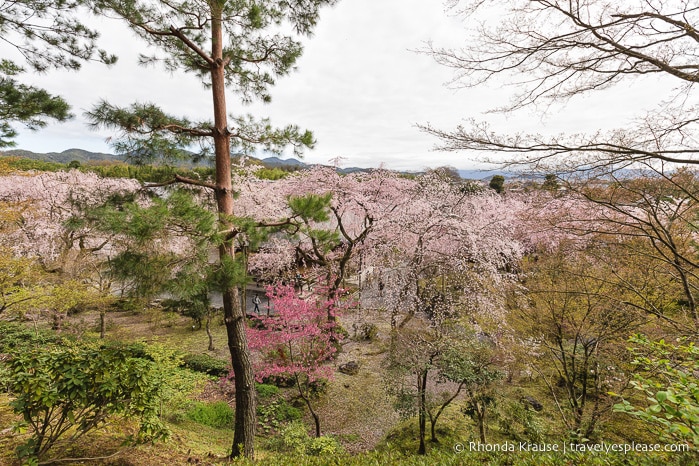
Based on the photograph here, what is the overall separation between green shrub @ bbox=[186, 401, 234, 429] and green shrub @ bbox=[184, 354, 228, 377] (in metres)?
1.83

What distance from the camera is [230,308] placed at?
15.9 ft

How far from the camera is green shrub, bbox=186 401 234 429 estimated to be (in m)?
7.08

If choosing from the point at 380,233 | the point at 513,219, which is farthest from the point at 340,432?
the point at 513,219

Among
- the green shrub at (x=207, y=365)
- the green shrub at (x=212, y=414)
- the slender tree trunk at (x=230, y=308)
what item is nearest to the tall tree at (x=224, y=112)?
the slender tree trunk at (x=230, y=308)

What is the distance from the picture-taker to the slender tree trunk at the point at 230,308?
4.86 meters

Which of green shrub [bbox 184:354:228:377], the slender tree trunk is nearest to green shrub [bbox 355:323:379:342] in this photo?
green shrub [bbox 184:354:228:377]

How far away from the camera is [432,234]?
387 inches

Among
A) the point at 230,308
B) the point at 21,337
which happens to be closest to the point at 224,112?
the point at 230,308

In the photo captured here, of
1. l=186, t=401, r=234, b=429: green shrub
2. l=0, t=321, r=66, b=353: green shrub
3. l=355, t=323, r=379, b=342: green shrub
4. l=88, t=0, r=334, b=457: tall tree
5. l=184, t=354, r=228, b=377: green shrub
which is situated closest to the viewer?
l=88, t=0, r=334, b=457: tall tree

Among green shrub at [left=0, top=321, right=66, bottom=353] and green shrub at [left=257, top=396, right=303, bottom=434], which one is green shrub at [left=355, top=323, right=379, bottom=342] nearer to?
green shrub at [left=257, top=396, right=303, bottom=434]

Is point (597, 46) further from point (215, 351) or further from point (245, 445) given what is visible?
point (215, 351)

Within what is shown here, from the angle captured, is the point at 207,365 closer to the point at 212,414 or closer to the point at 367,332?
the point at 212,414

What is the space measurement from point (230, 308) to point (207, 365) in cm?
650

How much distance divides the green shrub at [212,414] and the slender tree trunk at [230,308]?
2744 mm
